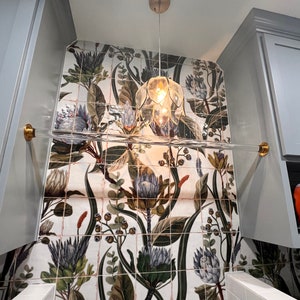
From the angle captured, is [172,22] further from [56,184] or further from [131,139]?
[56,184]

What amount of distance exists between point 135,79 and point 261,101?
699mm

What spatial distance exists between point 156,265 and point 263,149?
0.74 metres

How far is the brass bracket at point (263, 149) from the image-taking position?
912mm

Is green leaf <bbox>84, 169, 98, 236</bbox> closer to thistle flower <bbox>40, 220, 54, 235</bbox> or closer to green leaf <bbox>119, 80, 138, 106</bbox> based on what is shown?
thistle flower <bbox>40, 220, 54, 235</bbox>

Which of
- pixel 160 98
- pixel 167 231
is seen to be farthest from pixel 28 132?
pixel 167 231

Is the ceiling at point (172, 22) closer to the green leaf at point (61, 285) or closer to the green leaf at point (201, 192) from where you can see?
the green leaf at point (201, 192)

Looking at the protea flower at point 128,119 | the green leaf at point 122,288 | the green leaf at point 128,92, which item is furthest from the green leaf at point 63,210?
the green leaf at point 128,92

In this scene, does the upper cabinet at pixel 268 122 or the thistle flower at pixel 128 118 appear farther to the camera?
the thistle flower at pixel 128 118

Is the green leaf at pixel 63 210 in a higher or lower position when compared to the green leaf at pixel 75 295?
higher

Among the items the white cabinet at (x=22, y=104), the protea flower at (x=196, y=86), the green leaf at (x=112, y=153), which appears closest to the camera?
the white cabinet at (x=22, y=104)

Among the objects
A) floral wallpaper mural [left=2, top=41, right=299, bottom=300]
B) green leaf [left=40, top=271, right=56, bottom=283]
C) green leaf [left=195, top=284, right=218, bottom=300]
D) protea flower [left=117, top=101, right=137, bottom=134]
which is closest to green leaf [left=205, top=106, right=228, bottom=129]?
floral wallpaper mural [left=2, top=41, right=299, bottom=300]

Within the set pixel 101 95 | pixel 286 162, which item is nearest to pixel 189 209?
pixel 286 162

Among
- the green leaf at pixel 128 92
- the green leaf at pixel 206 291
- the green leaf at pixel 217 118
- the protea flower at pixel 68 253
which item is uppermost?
the green leaf at pixel 128 92

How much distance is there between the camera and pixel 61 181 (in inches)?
38.8
